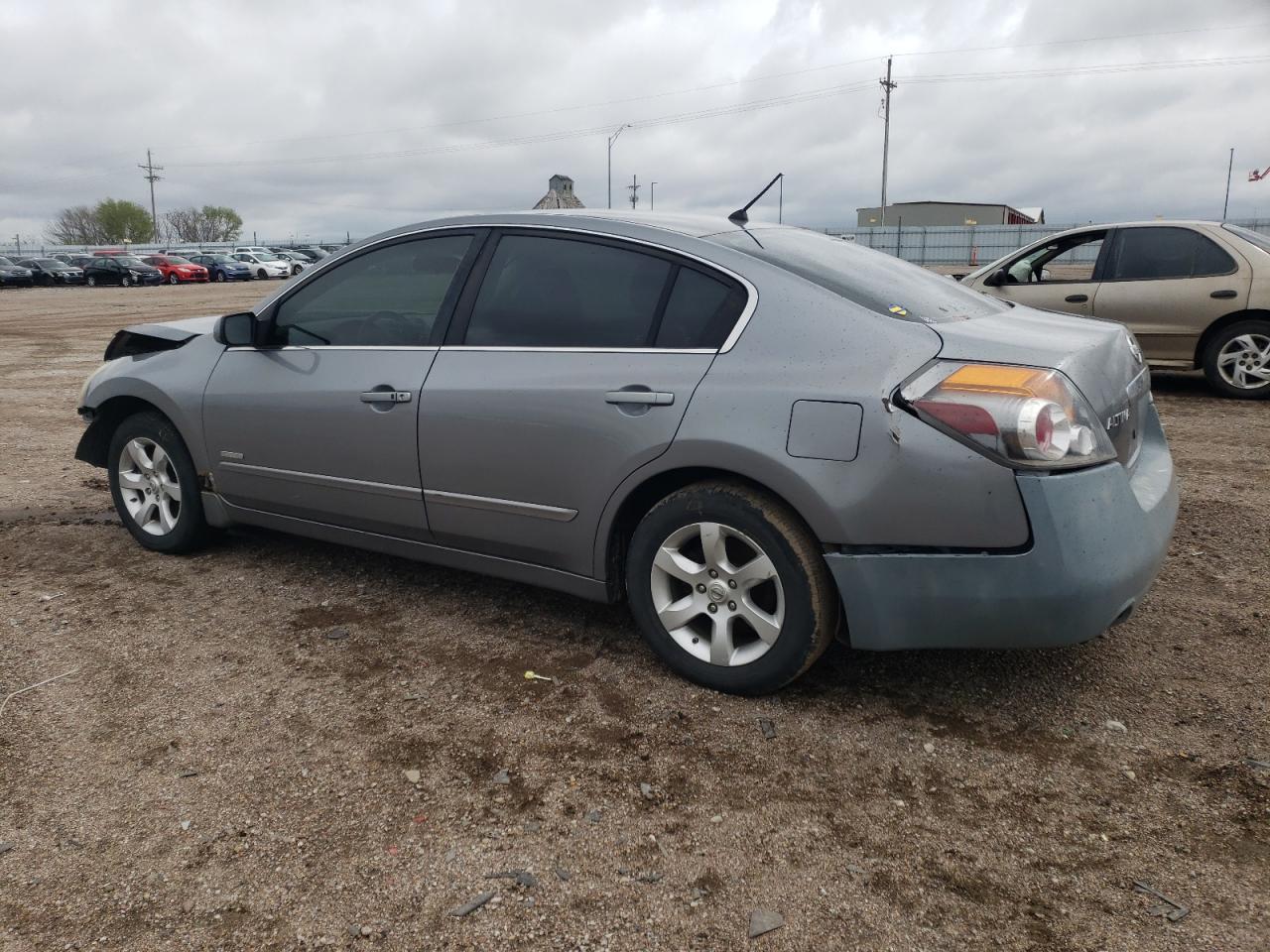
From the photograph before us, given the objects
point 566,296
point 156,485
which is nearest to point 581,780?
point 566,296

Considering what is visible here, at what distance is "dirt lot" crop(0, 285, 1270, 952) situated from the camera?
7.43 feet

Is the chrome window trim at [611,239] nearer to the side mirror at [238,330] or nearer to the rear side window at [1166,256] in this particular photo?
the side mirror at [238,330]

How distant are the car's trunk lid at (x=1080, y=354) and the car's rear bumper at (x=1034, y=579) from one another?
20 centimetres

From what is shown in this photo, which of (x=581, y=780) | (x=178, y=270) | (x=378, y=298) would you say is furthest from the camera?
(x=178, y=270)

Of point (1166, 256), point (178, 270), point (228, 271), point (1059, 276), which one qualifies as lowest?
point (1059, 276)

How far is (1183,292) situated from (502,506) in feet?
24.1

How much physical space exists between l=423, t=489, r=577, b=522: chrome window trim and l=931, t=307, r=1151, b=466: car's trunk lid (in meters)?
1.38

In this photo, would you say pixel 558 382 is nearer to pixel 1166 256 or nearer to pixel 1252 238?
pixel 1166 256

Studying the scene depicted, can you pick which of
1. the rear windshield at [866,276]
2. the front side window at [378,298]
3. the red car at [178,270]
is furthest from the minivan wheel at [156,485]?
the red car at [178,270]

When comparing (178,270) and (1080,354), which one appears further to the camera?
(178,270)

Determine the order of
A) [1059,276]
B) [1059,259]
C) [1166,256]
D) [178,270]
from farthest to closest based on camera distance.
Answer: [178,270] < [1059,259] < [1059,276] < [1166,256]

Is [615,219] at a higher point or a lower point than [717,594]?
higher

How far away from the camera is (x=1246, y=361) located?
8562mm

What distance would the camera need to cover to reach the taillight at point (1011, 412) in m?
2.69
